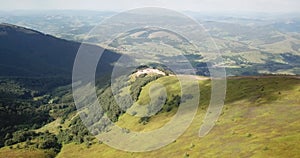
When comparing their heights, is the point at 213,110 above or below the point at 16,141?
above

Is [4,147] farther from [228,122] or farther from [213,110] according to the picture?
[228,122]

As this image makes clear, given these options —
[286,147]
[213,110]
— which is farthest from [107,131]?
[286,147]

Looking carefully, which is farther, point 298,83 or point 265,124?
point 298,83

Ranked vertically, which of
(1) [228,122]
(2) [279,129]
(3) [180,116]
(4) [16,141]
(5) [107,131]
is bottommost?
(4) [16,141]

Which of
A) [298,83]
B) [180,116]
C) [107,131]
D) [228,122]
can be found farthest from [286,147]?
[107,131]

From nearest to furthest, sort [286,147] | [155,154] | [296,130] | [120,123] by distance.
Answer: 1. [286,147]
2. [296,130]
3. [155,154]
4. [120,123]

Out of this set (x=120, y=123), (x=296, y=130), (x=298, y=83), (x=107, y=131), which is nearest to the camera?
(x=296, y=130)
